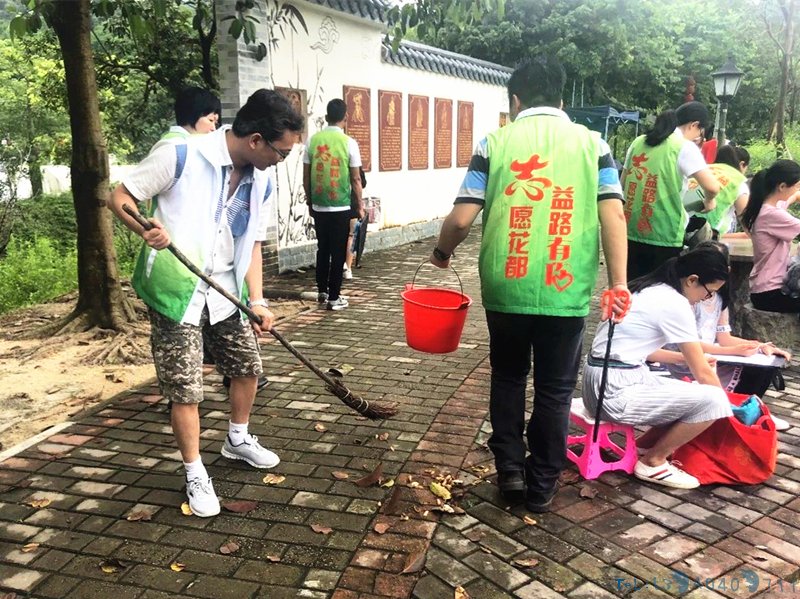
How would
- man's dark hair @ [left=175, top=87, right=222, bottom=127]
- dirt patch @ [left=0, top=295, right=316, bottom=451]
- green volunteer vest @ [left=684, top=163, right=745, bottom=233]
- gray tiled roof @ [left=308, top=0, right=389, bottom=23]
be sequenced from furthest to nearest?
gray tiled roof @ [left=308, top=0, right=389, bottom=23]
green volunteer vest @ [left=684, top=163, right=745, bottom=233]
dirt patch @ [left=0, top=295, right=316, bottom=451]
man's dark hair @ [left=175, top=87, right=222, bottom=127]

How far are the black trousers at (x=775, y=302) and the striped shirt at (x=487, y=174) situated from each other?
2949 millimetres

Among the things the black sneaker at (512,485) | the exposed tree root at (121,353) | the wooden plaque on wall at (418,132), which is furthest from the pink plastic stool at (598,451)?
the wooden plaque on wall at (418,132)

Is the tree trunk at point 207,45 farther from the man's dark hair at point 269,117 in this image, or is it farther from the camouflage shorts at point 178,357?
the camouflage shorts at point 178,357

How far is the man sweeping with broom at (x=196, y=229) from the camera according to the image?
2953mm

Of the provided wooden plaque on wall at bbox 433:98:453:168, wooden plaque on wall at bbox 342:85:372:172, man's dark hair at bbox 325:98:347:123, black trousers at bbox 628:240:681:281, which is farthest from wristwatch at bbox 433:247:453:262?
wooden plaque on wall at bbox 433:98:453:168

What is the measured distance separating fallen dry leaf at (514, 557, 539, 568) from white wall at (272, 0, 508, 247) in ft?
23.4

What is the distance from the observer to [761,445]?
3.47 metres

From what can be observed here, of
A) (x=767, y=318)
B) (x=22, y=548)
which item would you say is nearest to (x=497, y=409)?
(x=22, y=548)

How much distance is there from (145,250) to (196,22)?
6.24 m

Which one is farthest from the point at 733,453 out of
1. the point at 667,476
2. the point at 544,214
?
the point at 544,214

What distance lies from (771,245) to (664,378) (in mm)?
2350

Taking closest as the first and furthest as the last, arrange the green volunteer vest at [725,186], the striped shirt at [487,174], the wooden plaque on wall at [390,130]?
the striped shirt at [487,174] → the green volunteer vest at [725,186] → the wooden plaque on wall at [390,130]

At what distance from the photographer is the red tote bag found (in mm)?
3475

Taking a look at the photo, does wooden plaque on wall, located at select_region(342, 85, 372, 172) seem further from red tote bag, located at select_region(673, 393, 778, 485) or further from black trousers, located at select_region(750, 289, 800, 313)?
red tote bag, located at select_region(673, 393, 778, 485)
